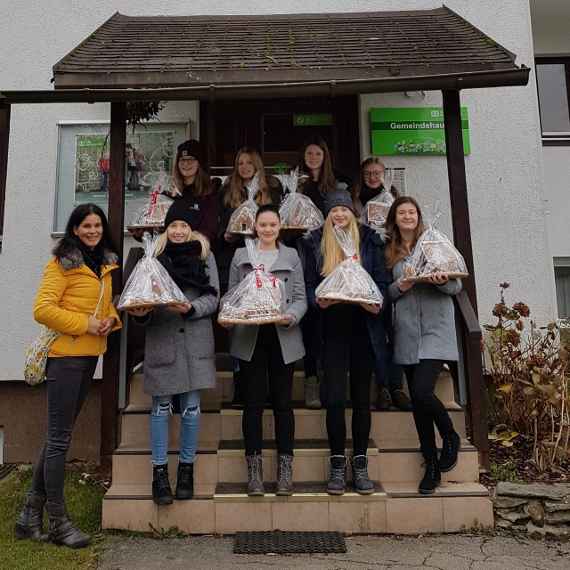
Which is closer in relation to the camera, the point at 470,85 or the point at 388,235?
the point at 388,235

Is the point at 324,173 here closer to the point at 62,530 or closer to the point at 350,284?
the point at 350,284

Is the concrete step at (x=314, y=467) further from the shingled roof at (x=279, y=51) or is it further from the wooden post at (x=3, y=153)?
the wooden post at (x=3, y=153)

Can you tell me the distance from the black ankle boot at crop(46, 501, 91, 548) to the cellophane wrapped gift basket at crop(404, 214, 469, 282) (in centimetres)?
262

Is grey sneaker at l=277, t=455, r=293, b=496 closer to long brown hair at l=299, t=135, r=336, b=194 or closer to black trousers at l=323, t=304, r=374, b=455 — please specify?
black trousers at l=323, t=304, r=374, b=455

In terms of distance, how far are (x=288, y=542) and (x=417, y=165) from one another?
13.6ft

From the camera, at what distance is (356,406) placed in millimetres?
3461

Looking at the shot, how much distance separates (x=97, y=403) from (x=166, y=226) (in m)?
2.49

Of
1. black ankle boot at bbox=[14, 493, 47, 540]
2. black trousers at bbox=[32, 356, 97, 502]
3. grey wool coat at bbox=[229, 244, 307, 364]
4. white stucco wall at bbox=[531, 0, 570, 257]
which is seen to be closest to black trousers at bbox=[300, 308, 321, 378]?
grey wool coat at bbox=[229, 244, 307, 364]

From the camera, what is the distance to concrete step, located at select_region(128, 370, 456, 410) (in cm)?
414

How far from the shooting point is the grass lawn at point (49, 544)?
3.01m

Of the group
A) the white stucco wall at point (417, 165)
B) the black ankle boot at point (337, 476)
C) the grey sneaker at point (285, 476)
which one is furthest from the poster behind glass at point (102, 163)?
the black ankle boot at point (337, 476)

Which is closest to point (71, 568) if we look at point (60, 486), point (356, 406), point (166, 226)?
point (60, 486)

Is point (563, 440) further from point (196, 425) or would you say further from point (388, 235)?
point (196, 425)

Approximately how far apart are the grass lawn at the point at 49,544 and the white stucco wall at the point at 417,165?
1.33 meters
